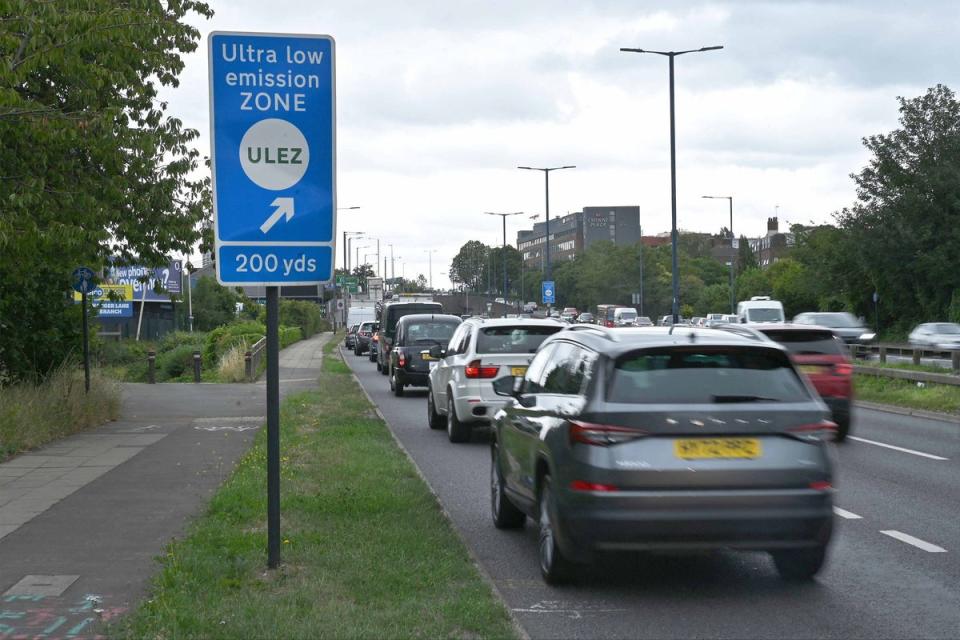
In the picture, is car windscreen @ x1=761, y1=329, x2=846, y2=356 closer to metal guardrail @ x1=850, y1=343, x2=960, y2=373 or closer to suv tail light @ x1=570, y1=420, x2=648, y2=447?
metal guardrail @ x1=850, y1=343, x2=960, y2=373

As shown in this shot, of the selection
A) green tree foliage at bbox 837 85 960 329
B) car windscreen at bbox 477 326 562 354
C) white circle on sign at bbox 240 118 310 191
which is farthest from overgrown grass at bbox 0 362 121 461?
green tree foliage at bbox 837 85 960 329

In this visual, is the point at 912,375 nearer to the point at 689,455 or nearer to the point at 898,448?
the point at 898,448

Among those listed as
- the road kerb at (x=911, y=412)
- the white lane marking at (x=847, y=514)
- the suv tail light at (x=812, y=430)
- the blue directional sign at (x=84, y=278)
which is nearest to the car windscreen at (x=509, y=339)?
the white lane marking at (x=847, y=514)

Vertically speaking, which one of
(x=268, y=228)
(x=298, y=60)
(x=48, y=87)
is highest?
(x=48, y=87)

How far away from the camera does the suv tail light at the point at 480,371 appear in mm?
16375

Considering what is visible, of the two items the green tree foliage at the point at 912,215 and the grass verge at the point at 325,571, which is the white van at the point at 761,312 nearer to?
the green tree foliage at the point at 912,215

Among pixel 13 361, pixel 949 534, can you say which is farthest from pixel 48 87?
pixel 949 534

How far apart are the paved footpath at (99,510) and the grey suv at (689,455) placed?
262cm

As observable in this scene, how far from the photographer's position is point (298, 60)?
24.6 feet

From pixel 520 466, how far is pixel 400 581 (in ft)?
5.18

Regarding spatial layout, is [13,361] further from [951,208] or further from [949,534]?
[951,208]

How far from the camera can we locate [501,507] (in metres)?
9.50

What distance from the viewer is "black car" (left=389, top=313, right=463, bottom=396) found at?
25.6 meters

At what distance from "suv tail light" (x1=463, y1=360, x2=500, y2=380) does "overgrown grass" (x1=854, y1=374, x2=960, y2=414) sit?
28.9 ft
